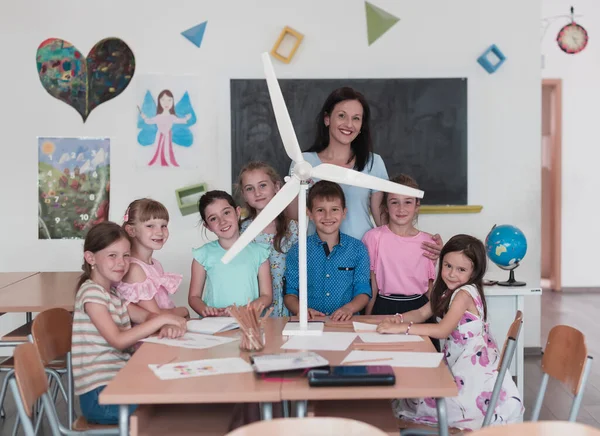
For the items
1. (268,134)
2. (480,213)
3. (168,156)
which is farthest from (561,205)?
(168,156)

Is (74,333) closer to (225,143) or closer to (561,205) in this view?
(225,143)

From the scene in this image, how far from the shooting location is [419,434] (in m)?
2.15

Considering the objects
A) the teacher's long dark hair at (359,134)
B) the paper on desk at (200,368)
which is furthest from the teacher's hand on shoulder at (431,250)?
the paper on desk at (200,368)

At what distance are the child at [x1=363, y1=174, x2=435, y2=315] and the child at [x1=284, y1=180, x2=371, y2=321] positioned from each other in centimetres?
20

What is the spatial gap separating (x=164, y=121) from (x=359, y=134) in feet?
5.89

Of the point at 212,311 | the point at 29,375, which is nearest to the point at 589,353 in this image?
the point at 212,311

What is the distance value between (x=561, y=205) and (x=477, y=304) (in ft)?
17.4

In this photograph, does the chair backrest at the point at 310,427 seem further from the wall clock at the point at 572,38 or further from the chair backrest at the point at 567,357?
the wall clock at the point at 572,38

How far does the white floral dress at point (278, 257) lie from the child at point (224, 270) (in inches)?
7.1

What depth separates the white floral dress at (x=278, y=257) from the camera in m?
2.98

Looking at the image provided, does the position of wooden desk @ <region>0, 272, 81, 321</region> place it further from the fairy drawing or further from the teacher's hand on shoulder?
the teacher's hand on shoulder

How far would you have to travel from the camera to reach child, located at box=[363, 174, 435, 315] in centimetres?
298

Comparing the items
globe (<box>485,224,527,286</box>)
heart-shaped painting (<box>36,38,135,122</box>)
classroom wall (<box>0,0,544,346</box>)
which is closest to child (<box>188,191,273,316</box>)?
globe (<box>485,224,527,286</box>)

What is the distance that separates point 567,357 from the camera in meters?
2.02
